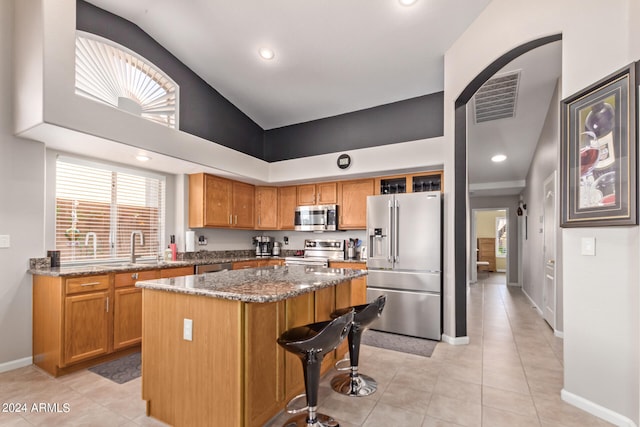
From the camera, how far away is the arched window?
330cm

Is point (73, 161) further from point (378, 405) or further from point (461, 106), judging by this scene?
point (461, 106)

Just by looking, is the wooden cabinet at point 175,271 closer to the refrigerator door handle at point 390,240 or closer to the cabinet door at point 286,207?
the cabinet door at point 286,207

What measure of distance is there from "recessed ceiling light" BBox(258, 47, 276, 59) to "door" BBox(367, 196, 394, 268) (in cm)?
226

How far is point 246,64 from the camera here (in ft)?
14.0

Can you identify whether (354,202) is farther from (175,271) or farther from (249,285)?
(249,285)

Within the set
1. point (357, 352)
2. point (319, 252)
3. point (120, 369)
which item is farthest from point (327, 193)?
point (120, 369)

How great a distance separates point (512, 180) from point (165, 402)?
26.5 feet

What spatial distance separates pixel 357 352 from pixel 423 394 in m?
0.59

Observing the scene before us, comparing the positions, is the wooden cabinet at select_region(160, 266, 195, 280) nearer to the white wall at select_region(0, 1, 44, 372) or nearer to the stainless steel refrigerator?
the white wall at select_region(0, 1, 44, 372)

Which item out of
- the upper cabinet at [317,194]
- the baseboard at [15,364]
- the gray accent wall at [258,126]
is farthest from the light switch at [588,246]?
the baseboard at [15,364]

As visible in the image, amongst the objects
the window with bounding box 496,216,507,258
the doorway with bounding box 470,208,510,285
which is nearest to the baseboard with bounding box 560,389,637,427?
the doorway with bounding box 470,208,510,285

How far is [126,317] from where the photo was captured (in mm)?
3326

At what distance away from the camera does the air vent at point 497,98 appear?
12.9 feet

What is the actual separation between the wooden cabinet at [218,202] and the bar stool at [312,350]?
311 cm
